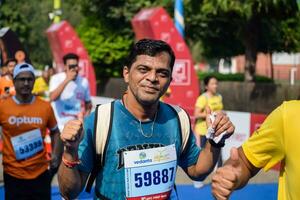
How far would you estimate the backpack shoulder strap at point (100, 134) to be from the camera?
3.08 metres

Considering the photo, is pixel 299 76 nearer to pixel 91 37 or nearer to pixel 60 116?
pixel 91 37

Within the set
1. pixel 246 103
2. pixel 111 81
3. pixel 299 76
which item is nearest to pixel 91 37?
pixel 111 81

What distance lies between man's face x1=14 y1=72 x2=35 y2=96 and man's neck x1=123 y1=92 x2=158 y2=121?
7.92ft

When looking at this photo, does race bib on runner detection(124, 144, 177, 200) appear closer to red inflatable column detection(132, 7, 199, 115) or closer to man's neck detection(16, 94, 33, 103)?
man's neck detection(16, 94, 33, 103)

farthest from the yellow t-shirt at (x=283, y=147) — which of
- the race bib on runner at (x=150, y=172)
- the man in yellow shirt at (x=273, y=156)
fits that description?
the race bib on runner at (x=150, y=172)

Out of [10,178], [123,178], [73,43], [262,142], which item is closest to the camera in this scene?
[262,142]

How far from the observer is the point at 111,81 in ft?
91.2

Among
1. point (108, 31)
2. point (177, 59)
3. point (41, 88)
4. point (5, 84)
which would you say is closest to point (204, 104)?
point (5, 84)

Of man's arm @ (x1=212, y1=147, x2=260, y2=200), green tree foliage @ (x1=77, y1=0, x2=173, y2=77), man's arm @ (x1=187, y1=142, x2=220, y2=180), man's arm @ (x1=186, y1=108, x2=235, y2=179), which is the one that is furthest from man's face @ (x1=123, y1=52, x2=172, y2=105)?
green tree foliage @ (x1=77, y1=0, x2=173, y2=77)

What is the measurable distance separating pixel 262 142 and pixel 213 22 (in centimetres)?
1942

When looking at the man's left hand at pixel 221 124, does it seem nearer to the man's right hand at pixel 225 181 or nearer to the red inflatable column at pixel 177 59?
the man's right hand at pixel 225 181

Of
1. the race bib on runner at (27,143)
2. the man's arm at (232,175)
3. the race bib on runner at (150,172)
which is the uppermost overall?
the man's arm at (232,175)

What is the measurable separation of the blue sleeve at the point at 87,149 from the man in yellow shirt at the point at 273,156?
0.82 m

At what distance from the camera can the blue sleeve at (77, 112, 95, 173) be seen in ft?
9.93
